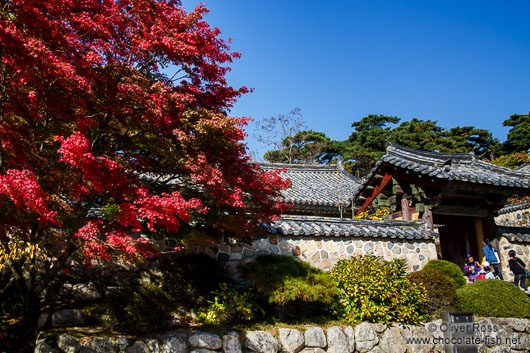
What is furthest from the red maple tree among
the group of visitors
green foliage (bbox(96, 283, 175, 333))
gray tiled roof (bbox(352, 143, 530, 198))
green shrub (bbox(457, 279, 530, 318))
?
the group of visitors

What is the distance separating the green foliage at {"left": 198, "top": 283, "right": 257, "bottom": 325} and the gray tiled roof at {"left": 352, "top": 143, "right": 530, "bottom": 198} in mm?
6272

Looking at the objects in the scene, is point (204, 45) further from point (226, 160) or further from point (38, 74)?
point (38, 74)

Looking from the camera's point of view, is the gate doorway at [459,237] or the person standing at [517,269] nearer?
the person standing at [517,269]

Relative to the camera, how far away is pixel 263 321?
6688 mm

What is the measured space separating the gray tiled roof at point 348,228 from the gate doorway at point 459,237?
9.88ft

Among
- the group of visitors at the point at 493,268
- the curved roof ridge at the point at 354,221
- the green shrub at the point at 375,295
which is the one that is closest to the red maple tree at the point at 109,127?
the green shrub at the point at 375,295

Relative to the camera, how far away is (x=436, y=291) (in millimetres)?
7586

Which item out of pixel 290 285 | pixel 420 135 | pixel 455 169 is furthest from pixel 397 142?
pixel 290 285

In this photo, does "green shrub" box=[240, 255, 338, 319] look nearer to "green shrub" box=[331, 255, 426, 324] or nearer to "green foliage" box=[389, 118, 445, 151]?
"green shrub" box=[331, 255, 426, 324]

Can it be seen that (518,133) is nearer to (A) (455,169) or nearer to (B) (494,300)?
(A) (455,169)

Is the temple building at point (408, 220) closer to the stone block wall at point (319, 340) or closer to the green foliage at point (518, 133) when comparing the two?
the stone block wall at point (319, 340)

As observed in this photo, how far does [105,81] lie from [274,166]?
1679 centimetres

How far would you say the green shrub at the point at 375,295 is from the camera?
6.92 metres

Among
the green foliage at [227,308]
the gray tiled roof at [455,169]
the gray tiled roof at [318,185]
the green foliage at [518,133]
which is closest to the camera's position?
the green foliage at [227,308]
